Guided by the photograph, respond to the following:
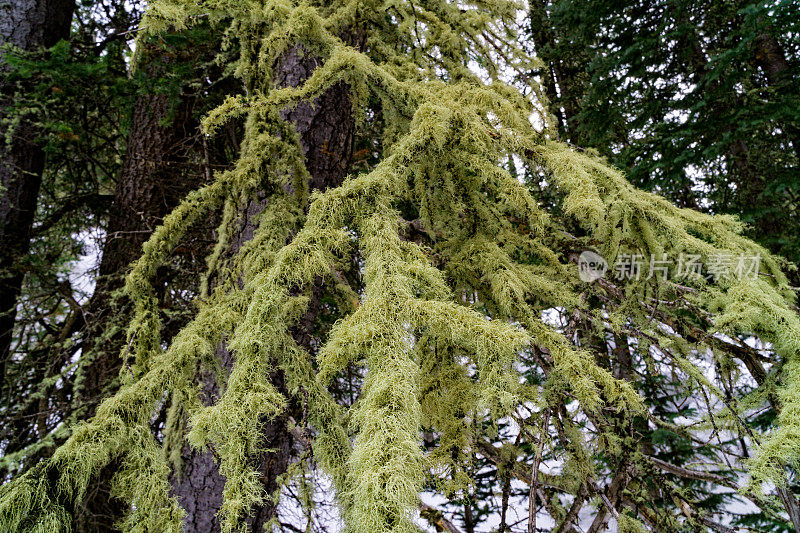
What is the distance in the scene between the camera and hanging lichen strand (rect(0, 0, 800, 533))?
1095mm

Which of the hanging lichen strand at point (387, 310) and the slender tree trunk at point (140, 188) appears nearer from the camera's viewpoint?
the hanging lichen strand at point (387, 310)

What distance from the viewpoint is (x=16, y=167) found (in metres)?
3.33

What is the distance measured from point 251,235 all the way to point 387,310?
3.79ft

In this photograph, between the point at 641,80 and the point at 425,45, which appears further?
the point at 641,80

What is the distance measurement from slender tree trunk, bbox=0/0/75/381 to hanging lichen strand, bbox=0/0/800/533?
2.25m

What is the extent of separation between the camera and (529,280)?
184 centimetres

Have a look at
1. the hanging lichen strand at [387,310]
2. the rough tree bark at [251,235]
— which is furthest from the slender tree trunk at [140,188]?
the hanging lichen strand at [387,310]

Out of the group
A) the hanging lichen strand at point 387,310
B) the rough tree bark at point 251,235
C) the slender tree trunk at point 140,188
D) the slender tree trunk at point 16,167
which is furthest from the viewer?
the slender tree trunk at point 140,188

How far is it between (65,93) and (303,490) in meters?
3.70

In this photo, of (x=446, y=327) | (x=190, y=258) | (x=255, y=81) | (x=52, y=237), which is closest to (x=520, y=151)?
(x=446, y=327)

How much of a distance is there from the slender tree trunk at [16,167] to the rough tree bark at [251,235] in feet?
7.72

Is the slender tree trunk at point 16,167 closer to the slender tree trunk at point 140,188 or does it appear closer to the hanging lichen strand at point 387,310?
the slender tree trunk at point 140,188

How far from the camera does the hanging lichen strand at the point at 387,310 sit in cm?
109

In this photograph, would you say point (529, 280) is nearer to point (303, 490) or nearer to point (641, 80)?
point (303, 490)
